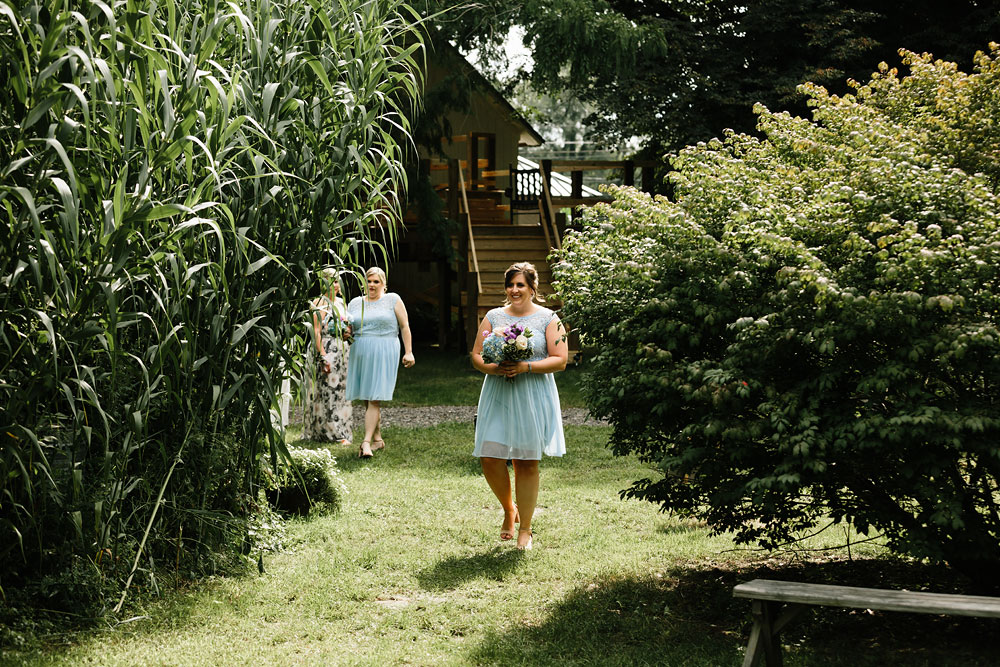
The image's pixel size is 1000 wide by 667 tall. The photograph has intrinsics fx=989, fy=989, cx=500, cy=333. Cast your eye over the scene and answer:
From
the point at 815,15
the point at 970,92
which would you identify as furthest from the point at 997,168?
the point at 815,15

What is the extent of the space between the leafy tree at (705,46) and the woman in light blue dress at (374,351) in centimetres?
812

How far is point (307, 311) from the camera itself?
5527 mm

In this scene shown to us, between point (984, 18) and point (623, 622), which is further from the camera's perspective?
point (984, 18)

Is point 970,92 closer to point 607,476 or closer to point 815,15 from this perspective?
point 607,476

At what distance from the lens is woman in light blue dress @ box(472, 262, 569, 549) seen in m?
6.46

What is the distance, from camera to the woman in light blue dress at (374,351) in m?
9.85

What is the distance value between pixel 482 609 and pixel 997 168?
137 inches

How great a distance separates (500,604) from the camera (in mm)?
5426

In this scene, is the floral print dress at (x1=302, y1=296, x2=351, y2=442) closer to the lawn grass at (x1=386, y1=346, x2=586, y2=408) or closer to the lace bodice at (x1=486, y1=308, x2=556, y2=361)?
the lawn grass at (x1=386, y1=346, x2=586, y2=408)

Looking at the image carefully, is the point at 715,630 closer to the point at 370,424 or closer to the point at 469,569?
the point at 469,569

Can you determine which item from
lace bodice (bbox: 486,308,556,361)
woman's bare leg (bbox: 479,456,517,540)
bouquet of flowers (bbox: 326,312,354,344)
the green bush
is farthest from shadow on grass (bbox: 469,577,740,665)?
the green bush

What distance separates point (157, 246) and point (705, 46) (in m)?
16.3

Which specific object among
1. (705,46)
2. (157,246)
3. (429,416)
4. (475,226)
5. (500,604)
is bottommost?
(500,604)

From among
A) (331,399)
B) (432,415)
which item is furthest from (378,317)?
(432,415)
